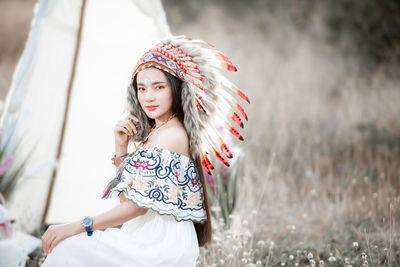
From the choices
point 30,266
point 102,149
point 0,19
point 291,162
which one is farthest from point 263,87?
point 0,19

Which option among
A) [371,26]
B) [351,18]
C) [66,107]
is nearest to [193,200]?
Result: [66,107]

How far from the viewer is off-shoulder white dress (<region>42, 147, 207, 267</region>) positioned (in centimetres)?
178

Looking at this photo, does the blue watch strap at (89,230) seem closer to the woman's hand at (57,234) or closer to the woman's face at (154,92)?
the woman's hand at (57,234)

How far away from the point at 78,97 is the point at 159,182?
2.04 m

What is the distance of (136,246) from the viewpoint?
1.87 meters

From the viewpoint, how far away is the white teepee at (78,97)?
11.1 ft

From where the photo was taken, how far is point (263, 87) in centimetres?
837

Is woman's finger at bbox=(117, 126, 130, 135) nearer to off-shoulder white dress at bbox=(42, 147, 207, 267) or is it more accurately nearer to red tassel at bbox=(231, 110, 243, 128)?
off-shoulder white dress at bbox=(42, 147, 207, 267)

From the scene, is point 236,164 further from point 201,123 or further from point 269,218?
point 201,123

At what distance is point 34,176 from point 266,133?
429 cm

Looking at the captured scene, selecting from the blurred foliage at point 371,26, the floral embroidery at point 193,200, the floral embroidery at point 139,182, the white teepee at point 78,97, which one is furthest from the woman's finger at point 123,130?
the blurred foliage at point 371,26

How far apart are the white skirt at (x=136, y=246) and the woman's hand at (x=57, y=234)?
0.03 m

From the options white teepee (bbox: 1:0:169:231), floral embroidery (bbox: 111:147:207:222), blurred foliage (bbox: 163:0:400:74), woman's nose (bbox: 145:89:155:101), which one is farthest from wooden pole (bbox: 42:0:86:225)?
blurred foliage (bbox: 163:0:400:74)

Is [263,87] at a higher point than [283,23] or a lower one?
lower
